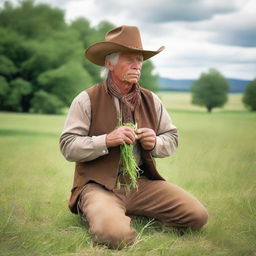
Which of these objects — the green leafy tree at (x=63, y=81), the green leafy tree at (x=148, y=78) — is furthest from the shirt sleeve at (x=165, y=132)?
the green leafy tree at (x=148, y=78)

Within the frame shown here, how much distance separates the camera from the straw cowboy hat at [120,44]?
4.02 m

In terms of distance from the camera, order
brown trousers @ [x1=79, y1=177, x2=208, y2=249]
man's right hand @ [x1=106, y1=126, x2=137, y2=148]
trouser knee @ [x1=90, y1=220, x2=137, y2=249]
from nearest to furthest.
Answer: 1. trouser knee @ [x1=90, y1=220, x2=137, y2=249]
2. brown trousers @ [x1=79, y1=177, x2=208, y2=249]
3. man's right hand @ [x1=106, y1=126, x2=137, y2=148]

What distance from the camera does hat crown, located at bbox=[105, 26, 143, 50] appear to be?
4.04 meters

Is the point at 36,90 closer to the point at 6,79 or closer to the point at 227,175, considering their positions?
the point at 6,79

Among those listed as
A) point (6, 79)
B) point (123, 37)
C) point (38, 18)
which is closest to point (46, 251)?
point (123, 37)

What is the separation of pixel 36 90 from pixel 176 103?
31.6m

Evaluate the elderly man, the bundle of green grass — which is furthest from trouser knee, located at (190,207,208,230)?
the bundle of green grass

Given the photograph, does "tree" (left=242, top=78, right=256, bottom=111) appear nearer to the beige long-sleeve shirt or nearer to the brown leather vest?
the beige long-sleeve shirt

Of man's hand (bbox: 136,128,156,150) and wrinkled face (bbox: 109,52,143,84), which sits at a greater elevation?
wrinkled face (bbox: 109,52,143,84)

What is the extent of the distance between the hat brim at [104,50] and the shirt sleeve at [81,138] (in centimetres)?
37

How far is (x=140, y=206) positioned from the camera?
4.21 meters

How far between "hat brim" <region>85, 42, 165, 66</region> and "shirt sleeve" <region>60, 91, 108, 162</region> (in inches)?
14.6

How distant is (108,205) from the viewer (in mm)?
3838

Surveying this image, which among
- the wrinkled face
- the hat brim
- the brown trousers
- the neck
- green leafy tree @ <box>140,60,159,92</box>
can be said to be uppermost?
green leafy tree @ <box>140,60,159,92</box>
